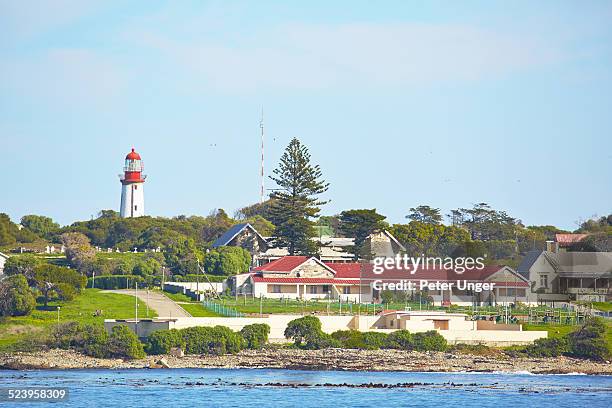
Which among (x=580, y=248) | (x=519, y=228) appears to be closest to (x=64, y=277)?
(x=580, y=248)

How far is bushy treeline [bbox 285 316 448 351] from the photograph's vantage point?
67.0 m

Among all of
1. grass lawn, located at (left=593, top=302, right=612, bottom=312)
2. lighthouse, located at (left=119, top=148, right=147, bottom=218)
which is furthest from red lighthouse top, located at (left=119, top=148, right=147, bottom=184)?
grass lawn, located at (left=593, top=302, right=612, bottom=312)

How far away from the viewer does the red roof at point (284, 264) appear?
88.0m

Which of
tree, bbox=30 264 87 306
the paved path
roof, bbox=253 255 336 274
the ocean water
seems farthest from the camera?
roof, bbox=253 255 336 274

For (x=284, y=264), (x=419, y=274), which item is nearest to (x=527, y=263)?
(x=419, y=274)

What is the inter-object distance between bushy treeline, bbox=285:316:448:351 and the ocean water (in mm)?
5569

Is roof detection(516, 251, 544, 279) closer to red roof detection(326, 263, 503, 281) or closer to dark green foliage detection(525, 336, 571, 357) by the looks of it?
red roof detection(326, 263, 503, 281)

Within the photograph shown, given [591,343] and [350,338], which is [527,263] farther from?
[350,338]

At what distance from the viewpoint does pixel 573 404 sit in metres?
51.9

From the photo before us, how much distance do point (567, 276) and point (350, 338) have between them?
91.2ft

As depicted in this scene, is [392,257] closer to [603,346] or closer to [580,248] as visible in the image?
[580,248]

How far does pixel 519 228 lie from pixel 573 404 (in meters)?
78.7

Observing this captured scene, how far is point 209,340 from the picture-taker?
6456 centimetres

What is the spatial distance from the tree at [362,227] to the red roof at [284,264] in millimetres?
10030
